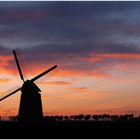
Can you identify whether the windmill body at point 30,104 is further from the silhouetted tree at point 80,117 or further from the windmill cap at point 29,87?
the silhouetted tree at point 80,117

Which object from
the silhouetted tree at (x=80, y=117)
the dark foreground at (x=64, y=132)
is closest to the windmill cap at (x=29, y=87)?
the dark foreground at (x=64, y=132)

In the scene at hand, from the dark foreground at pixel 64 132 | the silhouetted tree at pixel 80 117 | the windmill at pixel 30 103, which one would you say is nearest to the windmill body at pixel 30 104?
the windmill at pixel 30 103

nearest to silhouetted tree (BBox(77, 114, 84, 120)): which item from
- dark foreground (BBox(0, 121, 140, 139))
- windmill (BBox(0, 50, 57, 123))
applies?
dark foreground (BBox(0, 121, 140, 139))

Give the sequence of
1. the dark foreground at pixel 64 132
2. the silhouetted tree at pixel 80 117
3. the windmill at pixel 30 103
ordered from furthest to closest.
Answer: the silhouetted tree at pixel 80 117 → the windmill at pixel 30 103 → the dark foreground at pixel 64 132

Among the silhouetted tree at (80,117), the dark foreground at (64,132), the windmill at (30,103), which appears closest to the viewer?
the dark foreground at (64,132)

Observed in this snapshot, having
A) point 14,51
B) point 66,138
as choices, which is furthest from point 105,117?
point 66,138

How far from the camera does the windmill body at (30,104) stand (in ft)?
159

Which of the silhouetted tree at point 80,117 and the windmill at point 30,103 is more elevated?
the silhouetted tree at point 80,117

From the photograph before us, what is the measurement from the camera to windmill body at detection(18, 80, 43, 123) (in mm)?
48438

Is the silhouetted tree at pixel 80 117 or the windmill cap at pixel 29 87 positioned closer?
the windmill cap at pixel 29 87

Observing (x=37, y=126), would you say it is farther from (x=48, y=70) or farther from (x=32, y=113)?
(x=48, y=70)

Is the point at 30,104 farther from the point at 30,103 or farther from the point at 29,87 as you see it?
the point at 29,87

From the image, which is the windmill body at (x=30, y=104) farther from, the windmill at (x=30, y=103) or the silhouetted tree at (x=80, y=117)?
the silhouetted tree at (x=80, y=117)

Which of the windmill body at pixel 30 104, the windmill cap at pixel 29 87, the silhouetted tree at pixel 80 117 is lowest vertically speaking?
the windmill body at pixel 30 104
